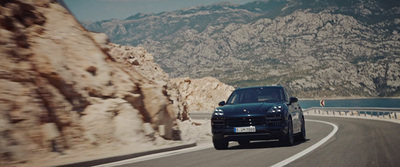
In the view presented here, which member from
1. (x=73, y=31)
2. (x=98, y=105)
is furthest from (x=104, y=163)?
(x=73, y=31)

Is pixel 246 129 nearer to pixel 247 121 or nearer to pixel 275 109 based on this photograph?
pixel 247 121

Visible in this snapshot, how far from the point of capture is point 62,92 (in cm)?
1164

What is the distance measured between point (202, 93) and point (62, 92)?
80860 millimetres

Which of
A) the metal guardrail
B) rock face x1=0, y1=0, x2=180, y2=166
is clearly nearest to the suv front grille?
rock face x1=0, y1=0, x2=180, y2=166

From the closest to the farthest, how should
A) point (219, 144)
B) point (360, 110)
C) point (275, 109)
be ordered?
1. point (275, 109)
2. point (219, 144)
3. point (360, 110)

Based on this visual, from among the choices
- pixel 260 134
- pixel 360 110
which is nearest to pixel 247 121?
pixel 260 134

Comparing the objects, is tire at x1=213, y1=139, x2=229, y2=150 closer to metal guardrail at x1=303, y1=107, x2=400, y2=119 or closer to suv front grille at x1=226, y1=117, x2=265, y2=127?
suv front grille at x1=226, y1=117, x2=265, y2=127

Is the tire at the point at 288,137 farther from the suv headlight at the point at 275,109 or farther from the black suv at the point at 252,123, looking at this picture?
the suv headlight at the point at 275,109

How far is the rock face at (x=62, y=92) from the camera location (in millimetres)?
9531

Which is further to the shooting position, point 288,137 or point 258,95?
point 258,95

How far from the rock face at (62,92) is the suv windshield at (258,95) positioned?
9.72 ft

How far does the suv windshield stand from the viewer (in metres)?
12.5

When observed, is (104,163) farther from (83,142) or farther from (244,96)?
(244,96)

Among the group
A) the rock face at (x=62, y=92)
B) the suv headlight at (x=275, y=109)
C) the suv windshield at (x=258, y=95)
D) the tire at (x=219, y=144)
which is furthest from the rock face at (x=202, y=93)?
the suv headlight at (x=275, y=109)
